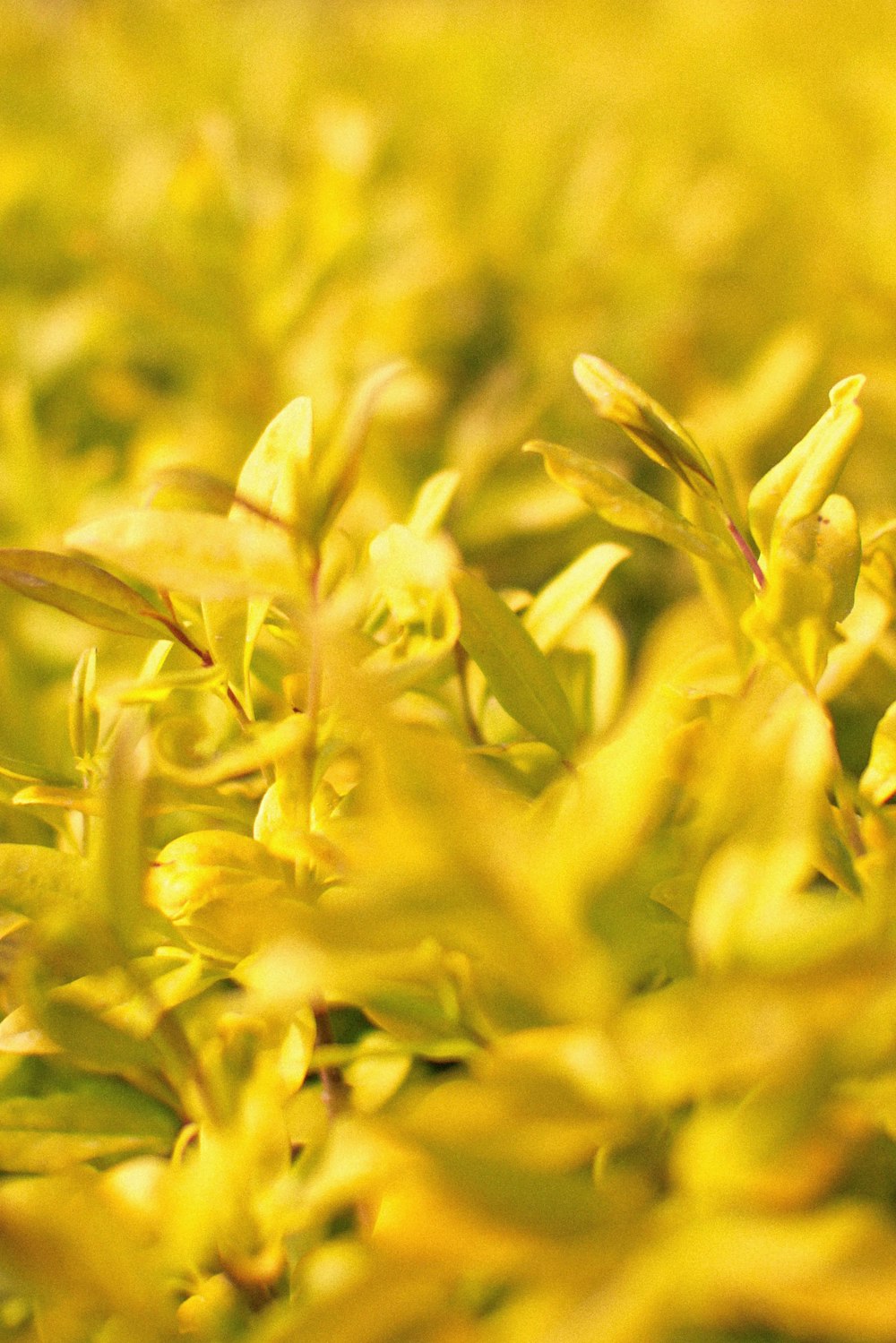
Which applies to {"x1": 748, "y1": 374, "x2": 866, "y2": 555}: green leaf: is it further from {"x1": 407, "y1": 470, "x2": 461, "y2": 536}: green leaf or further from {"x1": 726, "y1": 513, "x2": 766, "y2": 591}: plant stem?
{"x1": 407, "y1": 470, "x2": 461, "y2": 536}: green leaf

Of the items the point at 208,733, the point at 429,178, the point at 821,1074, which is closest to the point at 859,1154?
the point at 821,1074

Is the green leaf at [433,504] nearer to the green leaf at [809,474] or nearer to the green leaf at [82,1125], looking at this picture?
the green leaf at [809,474]

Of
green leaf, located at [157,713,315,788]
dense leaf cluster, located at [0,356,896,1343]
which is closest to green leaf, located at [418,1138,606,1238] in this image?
dense leaf cluster, located at [0,356,896,1343]

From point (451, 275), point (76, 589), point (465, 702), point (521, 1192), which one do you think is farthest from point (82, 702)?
point (451, 275)


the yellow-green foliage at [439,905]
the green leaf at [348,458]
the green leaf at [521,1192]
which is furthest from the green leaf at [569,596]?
the green leaf at [521,1192]

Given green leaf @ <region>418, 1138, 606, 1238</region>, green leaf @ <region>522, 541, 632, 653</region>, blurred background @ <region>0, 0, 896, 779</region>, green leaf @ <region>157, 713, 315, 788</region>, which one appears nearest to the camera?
green leaf @ <region>418, 1138, 606, 1238</region>

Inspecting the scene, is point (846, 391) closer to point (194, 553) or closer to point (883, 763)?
point (883, 763)
